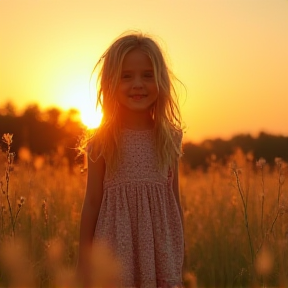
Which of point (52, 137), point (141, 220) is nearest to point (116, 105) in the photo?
point (141, 220)

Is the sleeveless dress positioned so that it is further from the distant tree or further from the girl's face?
the distant tree

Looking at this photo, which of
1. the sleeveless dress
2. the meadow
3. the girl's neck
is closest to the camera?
the sleeveless dress

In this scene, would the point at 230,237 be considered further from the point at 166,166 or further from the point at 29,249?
the point at 166,166

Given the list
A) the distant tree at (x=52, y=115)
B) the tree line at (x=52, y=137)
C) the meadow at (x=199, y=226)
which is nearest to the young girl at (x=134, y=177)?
the meadow at (x=199, y=226)

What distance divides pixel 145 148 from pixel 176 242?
0.39m

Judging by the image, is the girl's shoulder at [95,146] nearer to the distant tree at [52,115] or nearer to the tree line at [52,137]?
the tree line at [52,137]

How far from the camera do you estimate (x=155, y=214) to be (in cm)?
228

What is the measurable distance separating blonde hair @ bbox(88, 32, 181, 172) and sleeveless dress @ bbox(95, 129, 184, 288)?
4cm

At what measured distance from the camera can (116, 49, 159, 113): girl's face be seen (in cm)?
230

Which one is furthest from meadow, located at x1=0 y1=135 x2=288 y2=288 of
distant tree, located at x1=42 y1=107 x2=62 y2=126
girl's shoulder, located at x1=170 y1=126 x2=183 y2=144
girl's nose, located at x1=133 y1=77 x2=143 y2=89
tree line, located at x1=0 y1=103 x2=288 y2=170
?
distant tree, located at x1=42 y1=107 x2=62 y2=126

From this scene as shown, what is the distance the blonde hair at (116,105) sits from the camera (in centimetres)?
230

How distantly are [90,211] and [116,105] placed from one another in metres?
0.44

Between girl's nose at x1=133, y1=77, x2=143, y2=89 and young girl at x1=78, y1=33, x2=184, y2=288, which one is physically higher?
girl's nose at x1=133, y1=77, x2=143, y2=89

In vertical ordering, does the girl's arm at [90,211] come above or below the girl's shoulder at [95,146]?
below
